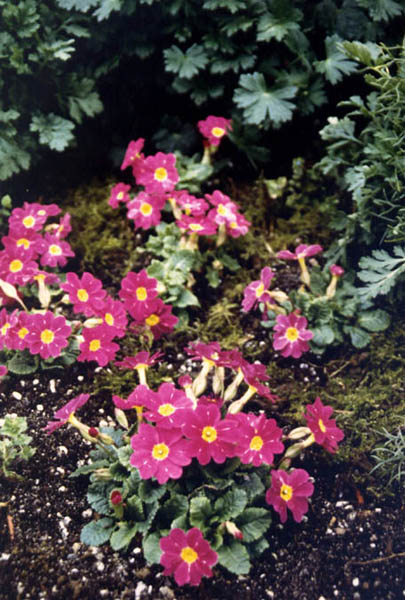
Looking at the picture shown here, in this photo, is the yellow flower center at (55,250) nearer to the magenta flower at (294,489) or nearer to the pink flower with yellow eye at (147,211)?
the pink flower with yellow eye at (147,211)

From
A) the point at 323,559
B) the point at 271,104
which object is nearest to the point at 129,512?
the point at 323,559

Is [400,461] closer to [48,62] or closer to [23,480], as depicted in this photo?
[23,480]

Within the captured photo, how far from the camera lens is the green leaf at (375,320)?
2.67m

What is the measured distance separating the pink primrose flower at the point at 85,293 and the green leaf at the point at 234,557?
1.06 metres

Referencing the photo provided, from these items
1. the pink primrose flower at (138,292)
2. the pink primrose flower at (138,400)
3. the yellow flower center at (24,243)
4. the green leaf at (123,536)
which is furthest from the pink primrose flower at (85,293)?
the green leaf at (123,536)

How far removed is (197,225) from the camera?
283 centimetres

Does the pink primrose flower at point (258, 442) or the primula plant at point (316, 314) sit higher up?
the pink primrose flower at point (258, 442)

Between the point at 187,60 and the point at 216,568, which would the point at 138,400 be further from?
the point at 187,60

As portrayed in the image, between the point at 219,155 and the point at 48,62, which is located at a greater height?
the point at 48,62

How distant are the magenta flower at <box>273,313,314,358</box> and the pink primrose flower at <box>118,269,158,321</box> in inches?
20.9

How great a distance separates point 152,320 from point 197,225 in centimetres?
50

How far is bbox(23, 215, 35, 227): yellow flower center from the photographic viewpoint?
291 centimetres

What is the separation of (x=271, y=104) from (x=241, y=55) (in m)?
0.32

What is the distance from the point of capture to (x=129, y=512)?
2076mm
